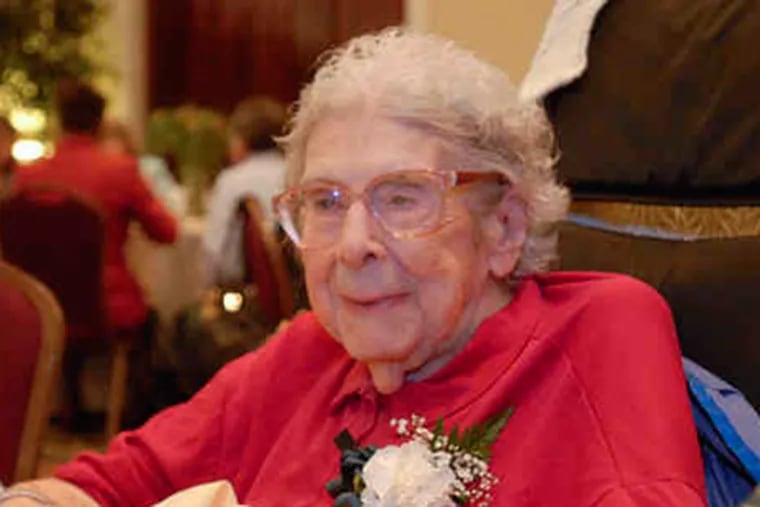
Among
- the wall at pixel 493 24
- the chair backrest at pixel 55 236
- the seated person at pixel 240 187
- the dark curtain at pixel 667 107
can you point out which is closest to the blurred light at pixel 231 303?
the chair backrest at pixel 55 236

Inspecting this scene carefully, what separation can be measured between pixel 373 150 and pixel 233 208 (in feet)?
11.7

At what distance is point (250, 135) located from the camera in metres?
5.19

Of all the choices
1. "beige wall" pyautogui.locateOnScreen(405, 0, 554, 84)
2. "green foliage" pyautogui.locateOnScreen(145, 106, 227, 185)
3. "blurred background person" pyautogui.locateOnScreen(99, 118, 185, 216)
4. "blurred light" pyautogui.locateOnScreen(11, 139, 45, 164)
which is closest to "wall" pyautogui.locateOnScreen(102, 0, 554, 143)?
"beige wall" pyautogui.locateOnScreen(405, 0, 554, 84)

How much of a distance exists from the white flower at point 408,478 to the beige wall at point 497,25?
51.3 inches

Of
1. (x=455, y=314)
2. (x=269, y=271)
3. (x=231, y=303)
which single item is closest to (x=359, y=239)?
(x=455, y=314)

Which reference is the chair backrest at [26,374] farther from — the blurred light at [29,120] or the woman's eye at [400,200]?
the blurred light at [29,120]

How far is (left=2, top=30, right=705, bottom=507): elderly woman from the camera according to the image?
4.65 feet

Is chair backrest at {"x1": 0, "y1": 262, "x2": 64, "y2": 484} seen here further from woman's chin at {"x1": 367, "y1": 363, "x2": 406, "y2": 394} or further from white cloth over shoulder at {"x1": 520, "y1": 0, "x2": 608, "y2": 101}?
Answer: white cloth over shoulder at {"x1": 520, "y1": 0, "x2": 608, "y2": 101}

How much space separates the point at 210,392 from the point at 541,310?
0.48 meters

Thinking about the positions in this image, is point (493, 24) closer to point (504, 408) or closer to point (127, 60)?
point (504, 408)

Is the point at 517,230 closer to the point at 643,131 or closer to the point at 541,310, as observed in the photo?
the point at 541,310

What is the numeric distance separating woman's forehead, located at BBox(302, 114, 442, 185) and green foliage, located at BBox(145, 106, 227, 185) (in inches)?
183

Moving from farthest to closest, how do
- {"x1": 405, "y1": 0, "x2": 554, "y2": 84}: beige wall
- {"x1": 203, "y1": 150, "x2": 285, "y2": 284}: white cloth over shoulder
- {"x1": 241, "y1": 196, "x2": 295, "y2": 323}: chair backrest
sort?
1. {"x1": 203, "y1": 150, "x2": 285, "y2": 284}: white cloth over shoulder
2. {"x1": 241, "y1": 196, "x2": 295, "y2": 323}: chair backrest
3. {"x1": 405, "y1": 0, "x2": 554, "y2": 84}: beige wall

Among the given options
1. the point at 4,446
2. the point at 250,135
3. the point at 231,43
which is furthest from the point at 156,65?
the point at 4,446
